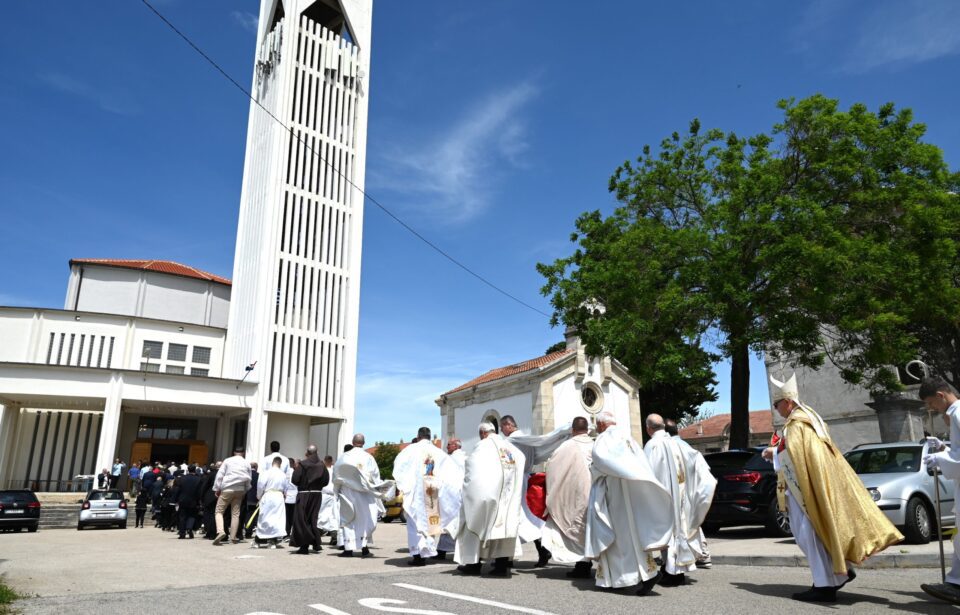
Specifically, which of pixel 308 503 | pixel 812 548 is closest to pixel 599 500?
pixel 812 548

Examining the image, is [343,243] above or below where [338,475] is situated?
above

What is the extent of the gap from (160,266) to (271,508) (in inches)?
1658

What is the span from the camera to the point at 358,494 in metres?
10.8

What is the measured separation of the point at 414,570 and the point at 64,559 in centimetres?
630

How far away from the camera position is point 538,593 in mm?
6215

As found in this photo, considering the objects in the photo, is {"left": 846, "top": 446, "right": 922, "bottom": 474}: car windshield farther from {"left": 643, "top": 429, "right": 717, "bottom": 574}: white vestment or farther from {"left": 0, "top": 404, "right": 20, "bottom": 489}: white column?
{"left": 0, "top": 404, "right": 20, "bottom": 489}: white column

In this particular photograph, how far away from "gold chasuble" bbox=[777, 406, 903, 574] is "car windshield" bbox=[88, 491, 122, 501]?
21262 millimetres

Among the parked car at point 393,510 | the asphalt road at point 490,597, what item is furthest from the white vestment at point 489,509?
the parked car at point 393,510

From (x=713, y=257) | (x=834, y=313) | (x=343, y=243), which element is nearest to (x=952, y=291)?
(x=834, y=313)

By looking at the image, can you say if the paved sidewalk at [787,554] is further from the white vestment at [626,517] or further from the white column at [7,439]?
the white column at [7,439]

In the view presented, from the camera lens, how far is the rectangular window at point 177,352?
3847cm

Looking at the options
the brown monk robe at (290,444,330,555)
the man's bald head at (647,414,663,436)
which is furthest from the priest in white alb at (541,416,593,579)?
the brown monk robe at (290,444,330,555)

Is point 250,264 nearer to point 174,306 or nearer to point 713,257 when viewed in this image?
point 174,306

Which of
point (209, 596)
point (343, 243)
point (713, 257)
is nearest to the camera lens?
point (209, 596)
